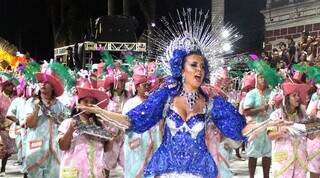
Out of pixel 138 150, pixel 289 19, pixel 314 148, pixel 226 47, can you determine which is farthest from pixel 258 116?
pixel 289 19

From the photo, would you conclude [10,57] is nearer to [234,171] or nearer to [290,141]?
[234,171]

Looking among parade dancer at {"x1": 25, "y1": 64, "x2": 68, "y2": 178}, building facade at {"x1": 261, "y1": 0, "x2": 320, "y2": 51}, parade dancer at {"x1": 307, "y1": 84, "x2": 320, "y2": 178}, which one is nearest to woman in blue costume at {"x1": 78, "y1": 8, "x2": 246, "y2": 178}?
parade dancer at {"x1": 25, "y1": 64, "x2": 68, "y2": 178}

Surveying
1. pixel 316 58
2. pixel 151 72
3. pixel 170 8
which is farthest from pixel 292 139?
pixel 170 8

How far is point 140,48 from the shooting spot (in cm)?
2048

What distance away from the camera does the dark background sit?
2511 cm

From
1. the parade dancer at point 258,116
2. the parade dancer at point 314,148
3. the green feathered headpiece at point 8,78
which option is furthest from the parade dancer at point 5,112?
the parade dancer at point 314,148

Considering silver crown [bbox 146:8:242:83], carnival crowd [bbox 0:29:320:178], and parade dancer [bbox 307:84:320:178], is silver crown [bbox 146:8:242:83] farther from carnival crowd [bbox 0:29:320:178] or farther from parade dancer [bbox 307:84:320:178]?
parade dancer [bbox 307:84:320:178]

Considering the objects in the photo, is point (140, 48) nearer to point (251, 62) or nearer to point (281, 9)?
point (281, 9)

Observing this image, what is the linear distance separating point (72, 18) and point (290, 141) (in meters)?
24.0

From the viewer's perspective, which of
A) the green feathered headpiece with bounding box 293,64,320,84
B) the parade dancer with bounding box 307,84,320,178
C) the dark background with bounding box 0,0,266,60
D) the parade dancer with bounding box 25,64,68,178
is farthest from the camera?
the dark background with bounding box 0,0,266,60

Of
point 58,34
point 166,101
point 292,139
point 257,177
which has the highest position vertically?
point 58,34

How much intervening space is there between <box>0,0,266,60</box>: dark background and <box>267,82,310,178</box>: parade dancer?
621 inches

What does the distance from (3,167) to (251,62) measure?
15.5 feet

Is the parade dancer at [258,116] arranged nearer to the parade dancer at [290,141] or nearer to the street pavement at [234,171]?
the street pavement at [234,171]
